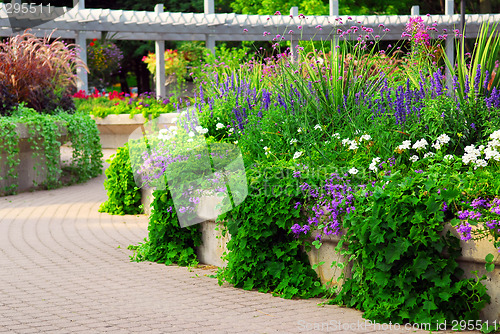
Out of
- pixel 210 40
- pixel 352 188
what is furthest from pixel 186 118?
pixel 210 40

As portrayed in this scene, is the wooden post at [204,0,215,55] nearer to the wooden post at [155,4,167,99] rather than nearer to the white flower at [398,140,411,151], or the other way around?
the wooden post at [155,4,167,99]

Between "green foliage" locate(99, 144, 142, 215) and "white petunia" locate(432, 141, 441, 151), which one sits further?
"green foliage" locate(99, 144, 142, 215)

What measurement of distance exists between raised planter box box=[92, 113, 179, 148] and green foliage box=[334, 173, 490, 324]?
9899 mm

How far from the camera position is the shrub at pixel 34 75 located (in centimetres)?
941

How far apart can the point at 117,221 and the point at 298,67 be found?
261 cm

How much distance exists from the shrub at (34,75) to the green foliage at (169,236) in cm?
514

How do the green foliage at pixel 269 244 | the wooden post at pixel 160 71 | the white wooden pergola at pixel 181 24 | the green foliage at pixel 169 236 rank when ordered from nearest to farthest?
1. the green foliage at pixel 269 244
2. the green foliage at pixel 169 236
3. the white wooden pergola at pixel 181 24
4. the wooden post at pixel 160 71

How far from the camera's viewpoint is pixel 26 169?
29.1 feet

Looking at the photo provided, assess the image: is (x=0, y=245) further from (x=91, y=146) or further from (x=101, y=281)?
(x=91, y=146)

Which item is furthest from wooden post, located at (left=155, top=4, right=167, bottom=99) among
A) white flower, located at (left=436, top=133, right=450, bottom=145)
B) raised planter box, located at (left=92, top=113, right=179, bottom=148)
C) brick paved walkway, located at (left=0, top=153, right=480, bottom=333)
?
white flower, located at (left=436, top=133, right=450, bottom=145)

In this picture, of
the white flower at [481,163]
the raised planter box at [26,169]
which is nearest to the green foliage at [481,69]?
the white flower at [481,163]

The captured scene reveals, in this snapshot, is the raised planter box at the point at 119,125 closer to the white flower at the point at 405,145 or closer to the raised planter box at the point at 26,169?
the raised planter box at the point at 26,169

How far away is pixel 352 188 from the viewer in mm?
3980

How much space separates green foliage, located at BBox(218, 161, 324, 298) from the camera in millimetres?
4047
